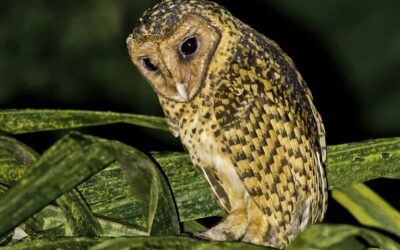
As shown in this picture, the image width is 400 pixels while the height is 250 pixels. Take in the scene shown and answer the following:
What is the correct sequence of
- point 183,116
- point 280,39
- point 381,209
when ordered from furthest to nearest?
point 280,39 < point 183,116 < point 381,209

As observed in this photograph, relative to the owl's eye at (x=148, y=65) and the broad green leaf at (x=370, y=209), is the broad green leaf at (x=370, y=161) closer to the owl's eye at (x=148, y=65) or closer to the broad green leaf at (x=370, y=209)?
the broad green leaf at (x=370, y=209)

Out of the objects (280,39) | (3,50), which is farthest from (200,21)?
(3,50)

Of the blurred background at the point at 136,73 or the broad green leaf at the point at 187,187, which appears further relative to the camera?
the blurred background at the point at 136,73

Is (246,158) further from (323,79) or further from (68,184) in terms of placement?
(323,79)

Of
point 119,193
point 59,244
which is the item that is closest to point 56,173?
point 59,244

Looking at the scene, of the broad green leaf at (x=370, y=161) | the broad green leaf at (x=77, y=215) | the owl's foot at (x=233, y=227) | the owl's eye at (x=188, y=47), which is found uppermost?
the owl's eye at (x=188, y=47)

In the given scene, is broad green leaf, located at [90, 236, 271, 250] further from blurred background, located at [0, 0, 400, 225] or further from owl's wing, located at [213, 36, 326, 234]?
blurred background, located at [0, 0, 400, 225]

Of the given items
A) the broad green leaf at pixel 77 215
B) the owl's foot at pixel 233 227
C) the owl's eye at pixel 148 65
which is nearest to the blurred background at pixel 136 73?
the owl's foot at pixel 233 227
